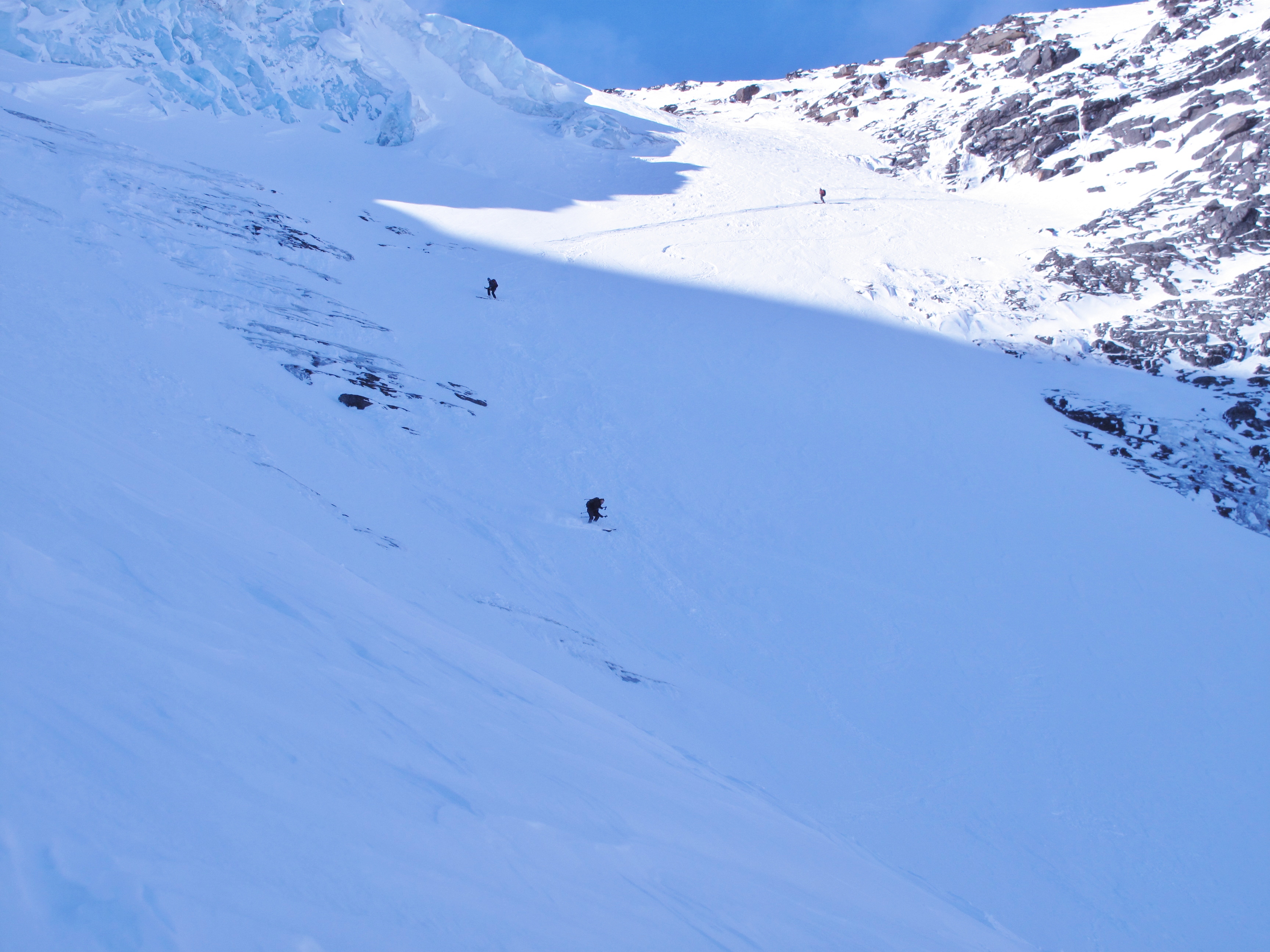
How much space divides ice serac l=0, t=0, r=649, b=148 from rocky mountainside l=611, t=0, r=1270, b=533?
15.8 m

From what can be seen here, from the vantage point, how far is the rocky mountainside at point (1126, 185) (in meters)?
18.1

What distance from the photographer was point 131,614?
3.51 metres

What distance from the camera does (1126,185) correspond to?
28.6m

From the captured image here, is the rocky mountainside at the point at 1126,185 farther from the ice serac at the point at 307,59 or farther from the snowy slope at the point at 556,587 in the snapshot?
the ice serac at the point at 307,59

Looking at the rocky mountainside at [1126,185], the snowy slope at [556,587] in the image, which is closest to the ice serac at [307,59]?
the snowy slope at [556,587]

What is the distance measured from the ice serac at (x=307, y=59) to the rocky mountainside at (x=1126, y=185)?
15.8m

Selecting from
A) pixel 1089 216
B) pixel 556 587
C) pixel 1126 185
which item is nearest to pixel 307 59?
pixel 556 587

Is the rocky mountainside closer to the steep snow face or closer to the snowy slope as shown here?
the steep snow face

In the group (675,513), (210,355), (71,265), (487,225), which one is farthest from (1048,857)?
(487,225)

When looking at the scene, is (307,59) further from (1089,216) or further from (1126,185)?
(1126,185)

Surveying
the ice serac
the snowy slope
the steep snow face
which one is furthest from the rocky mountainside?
the ice serac

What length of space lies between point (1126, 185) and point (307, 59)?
3462cm

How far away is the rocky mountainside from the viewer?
59.4 feet

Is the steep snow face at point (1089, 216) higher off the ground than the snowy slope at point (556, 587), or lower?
higher
